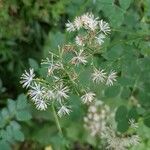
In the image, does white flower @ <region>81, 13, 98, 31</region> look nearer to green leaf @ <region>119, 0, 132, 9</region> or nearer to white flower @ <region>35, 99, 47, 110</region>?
green leaf @ <region>119, 0, 132, 9</region>

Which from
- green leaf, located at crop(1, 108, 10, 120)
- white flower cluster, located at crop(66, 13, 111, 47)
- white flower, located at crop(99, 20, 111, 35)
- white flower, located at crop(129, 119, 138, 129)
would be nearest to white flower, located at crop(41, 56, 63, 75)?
white flower cluster, located at crop(66, 13, 111, 47)

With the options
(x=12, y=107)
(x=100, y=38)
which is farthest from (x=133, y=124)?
(x=12, y=107)

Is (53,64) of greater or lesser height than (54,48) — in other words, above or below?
above

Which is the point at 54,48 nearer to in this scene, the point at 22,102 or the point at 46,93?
the point at 22,102

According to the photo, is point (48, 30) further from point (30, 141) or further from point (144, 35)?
point (144, 35)

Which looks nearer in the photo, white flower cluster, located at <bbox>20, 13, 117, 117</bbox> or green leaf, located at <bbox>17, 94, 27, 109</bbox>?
white flower cluster, located at <bbox>20, 13, 117, 117</bbox>
